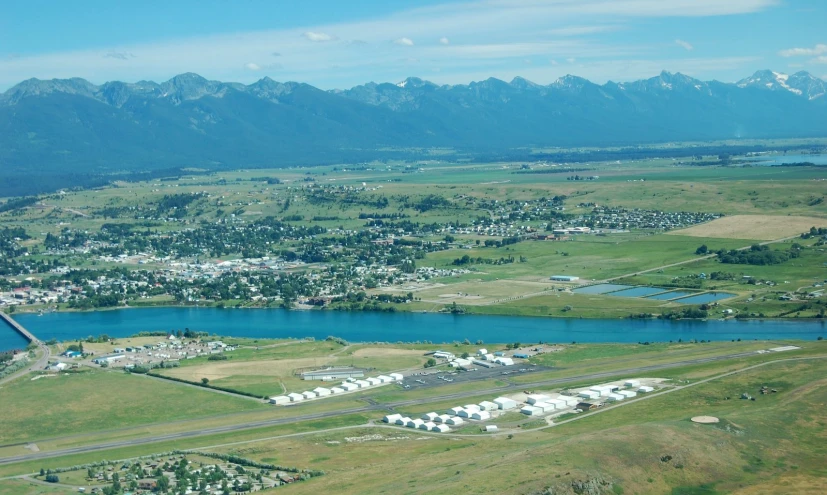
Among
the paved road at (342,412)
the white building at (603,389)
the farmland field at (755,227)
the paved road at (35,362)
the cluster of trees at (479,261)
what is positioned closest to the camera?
the paved road at (342,412)

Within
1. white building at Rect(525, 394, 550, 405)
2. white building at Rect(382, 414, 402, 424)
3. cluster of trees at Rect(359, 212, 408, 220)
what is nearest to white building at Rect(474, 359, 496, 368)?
white building at Rect(525, 394, 550, 405)

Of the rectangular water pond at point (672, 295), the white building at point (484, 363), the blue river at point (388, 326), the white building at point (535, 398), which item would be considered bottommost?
the blue river at point (388, 326)

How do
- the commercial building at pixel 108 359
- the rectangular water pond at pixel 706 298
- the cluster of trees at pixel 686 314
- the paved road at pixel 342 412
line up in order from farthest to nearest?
the rectangular water pond at pixel 706 298, the cluster of trees at pixel 686 314, the commercial building at pixel 108 359, the paved road at pixel 342 412

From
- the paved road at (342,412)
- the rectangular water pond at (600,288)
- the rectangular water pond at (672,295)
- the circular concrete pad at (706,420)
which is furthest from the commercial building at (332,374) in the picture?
the rectangular water pond at (672,295)

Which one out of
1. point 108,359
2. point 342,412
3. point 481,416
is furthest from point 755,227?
point 108,359

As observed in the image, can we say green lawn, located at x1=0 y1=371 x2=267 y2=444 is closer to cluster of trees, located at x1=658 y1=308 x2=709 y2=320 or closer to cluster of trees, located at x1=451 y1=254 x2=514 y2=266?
cluster of trees, located at x1=658 y1=308 x2=709 y2=320

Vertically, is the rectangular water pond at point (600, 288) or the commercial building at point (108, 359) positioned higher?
the rectangular water pond at point (600, 288)

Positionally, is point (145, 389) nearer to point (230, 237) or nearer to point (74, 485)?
point (74, 485)

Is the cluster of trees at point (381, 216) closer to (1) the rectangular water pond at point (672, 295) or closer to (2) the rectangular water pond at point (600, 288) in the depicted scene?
(2) the rectangular water pond at point (600, 288)
